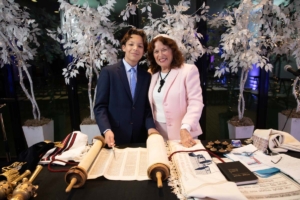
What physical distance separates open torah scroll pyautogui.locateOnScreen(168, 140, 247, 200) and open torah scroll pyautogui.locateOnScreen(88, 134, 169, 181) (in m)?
0.09

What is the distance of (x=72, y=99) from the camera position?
3.58m

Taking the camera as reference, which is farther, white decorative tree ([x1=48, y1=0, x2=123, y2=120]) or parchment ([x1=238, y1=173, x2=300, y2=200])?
white decorative tree ([x1=48, y1=0, x2=123, y2=120])

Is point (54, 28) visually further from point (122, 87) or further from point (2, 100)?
point (122, 87)

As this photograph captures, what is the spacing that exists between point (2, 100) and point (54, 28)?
Answer: 1.68m

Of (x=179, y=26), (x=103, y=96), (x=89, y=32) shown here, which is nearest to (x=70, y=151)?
(x=103, y=96)

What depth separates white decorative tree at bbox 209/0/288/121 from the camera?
2764mm

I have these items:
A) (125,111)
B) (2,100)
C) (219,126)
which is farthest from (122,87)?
(219,126)

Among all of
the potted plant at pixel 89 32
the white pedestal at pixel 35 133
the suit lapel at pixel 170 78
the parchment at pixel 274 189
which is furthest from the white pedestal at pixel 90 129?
the parchment at pixel 274 189

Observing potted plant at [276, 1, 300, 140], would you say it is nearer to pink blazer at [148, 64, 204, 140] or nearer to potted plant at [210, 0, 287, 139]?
potted plant at [210, 0, 287, 139]

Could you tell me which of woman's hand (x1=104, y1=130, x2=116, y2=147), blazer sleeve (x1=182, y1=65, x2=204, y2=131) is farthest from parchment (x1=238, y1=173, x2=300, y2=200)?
woman's hand (x1=104, y1=130, x2=116, y2=147)

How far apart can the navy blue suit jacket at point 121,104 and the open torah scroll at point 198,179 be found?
586mm

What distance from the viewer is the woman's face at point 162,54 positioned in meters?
1.75

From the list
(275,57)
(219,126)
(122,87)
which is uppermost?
(275,57)

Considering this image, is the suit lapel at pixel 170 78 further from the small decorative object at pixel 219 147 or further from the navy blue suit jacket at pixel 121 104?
the small decorative object at pixel 219 147
